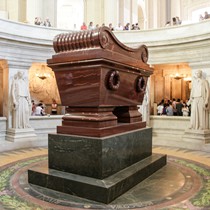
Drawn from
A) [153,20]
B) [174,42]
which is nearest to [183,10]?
[153,20]

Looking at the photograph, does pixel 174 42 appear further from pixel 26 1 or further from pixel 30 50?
pixel 26 1

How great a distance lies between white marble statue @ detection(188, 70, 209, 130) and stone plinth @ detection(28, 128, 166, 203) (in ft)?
17.0

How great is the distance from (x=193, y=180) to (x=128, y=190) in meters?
1.36

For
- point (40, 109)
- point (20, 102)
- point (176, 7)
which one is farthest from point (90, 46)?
point (176, 7)

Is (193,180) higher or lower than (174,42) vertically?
lower

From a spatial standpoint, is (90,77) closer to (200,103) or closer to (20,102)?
(20,102)

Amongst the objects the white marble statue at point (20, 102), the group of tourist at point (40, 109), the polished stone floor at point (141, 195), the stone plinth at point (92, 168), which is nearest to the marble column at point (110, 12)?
the group of tourist at point (40, 109)

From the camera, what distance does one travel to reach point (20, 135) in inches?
347

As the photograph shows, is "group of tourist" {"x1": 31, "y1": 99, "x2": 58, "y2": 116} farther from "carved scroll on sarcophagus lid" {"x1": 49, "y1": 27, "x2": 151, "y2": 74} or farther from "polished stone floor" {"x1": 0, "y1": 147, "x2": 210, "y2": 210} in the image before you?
"carved scroll on sarcophagus lid" {"x1": 49, "y1": 27, "x2": 151, "y2": 74}

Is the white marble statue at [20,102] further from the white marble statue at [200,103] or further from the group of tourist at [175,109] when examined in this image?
the white marble statue at [200,103]

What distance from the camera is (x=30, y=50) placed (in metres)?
9.66

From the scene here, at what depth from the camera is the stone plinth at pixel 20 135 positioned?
8.71 meters

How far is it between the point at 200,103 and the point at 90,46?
20.7ft

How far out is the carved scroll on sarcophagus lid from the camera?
3.46m
